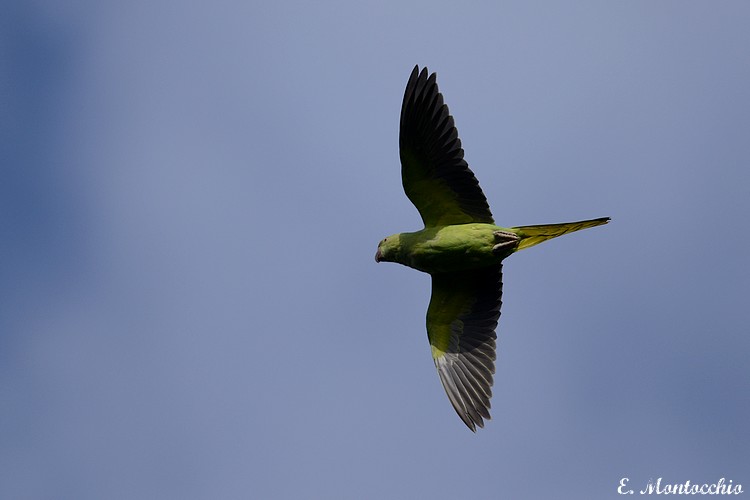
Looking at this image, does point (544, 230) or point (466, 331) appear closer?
point (544, 230)

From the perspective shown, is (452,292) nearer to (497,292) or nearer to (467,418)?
(497,292)

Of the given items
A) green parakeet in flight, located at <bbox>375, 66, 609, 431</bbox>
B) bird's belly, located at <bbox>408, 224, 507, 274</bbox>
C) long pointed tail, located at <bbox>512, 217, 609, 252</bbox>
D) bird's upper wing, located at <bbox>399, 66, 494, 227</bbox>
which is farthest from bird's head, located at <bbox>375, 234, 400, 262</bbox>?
long pointed tail, located at <bbox>512, 217, 609, 252</bbox>

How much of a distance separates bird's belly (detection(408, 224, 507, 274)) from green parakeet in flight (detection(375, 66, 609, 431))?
0.05 ft

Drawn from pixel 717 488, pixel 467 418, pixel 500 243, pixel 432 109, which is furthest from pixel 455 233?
pixel 717 488

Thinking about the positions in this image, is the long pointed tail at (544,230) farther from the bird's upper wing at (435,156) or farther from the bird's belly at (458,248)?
the bird's upper wing at (435,156)

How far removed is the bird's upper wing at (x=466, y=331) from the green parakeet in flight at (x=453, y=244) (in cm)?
2

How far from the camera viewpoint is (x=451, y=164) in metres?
13.5

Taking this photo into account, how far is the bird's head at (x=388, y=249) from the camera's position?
14.5 metres

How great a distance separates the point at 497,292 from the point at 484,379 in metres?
1.38

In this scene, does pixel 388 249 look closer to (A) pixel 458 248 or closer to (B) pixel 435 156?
(A) pixel 458 248

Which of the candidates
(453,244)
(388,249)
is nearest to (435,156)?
(453,244)

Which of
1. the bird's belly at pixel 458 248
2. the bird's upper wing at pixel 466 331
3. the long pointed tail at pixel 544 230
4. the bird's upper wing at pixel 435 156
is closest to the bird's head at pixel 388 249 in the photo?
the bird's belly at pixel 458 248

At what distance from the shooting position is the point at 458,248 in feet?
44.4

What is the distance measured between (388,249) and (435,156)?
1900mm
